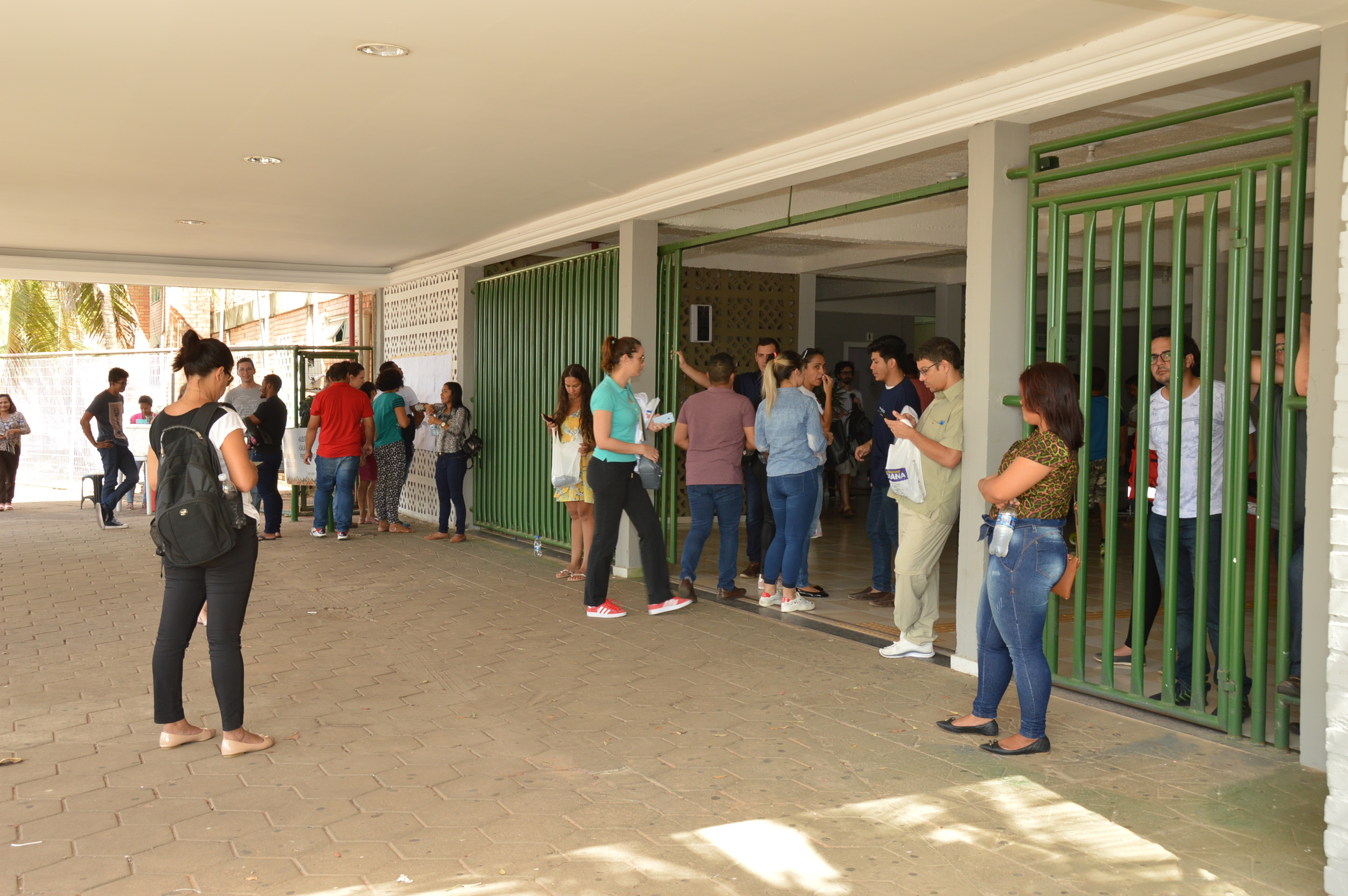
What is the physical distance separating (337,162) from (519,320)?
3530 mm

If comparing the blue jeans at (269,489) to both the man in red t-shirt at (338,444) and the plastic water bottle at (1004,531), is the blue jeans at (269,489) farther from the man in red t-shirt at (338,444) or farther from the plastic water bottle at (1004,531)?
the plastic water bottle at (1004,531)

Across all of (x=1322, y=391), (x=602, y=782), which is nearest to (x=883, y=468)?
(x=1322, y=391)

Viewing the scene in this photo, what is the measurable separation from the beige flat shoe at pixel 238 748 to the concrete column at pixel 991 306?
10.8 ft

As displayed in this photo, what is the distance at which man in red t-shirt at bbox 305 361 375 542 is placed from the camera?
10.7 m

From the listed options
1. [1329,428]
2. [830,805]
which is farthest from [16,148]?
[1329,428]

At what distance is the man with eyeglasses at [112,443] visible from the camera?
11.8 m

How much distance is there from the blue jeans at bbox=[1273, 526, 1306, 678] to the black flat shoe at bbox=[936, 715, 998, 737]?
116cm

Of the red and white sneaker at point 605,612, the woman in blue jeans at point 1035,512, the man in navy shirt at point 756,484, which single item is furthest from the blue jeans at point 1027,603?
the man in navy shirt at point 756,484

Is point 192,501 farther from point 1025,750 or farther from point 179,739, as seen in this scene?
point 1025,750

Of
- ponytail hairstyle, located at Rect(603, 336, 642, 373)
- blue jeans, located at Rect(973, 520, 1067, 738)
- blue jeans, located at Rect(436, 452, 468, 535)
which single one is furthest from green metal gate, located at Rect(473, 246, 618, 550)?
blue jeans, located at Rect(973, 520, 1067, 738)

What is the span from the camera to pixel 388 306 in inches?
534

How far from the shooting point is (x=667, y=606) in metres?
7.16

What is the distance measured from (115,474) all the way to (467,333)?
162 inches

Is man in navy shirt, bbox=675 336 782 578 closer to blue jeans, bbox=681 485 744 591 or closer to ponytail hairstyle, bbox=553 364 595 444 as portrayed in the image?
blue jeans, bbox=681 485 744 591
